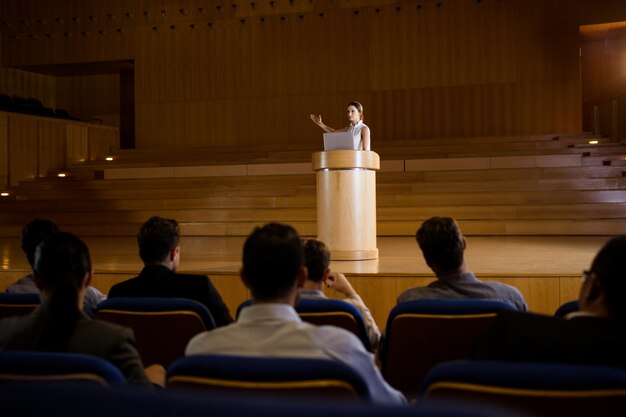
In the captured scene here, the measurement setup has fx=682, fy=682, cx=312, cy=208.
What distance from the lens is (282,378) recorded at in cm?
115

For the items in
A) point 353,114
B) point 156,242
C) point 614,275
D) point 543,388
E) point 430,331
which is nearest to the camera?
point 543,388

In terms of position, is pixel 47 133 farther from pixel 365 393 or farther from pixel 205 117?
pixel 365 393

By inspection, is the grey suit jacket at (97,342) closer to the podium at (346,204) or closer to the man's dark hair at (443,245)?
the man's dark hair at (443,245)

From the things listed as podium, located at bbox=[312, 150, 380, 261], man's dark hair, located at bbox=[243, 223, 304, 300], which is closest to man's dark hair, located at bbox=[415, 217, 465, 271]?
man's dark hair, located at bbox=[243, 223, 304, 300]

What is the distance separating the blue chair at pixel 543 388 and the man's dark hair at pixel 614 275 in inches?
13.8

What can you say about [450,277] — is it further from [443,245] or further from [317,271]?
[317,271]

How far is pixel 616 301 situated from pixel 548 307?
2.54 meters

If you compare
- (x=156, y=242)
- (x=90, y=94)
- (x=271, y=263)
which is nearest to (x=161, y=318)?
(x=156, y=242)

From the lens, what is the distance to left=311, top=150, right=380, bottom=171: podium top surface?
5012mm

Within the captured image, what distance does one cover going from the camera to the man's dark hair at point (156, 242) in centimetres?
261

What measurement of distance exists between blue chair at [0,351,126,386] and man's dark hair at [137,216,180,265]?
1.37m

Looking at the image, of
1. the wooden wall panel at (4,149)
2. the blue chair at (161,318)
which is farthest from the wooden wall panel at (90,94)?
the blue chair at (161,318)

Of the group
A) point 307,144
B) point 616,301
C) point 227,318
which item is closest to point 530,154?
point 307,144

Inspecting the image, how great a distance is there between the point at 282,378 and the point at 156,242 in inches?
61.7
